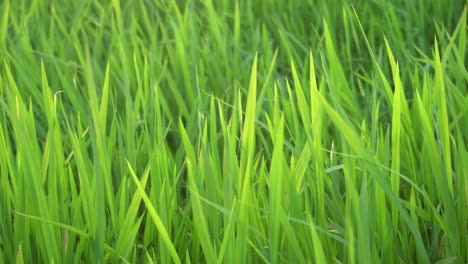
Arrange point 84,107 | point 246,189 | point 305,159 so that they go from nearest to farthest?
1. point 246,189
2. point 305,159
3. point 84,107

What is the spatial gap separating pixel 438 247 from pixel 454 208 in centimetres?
7

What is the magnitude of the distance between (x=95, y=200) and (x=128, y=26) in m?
0.95

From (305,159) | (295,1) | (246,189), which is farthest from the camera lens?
(295,1)

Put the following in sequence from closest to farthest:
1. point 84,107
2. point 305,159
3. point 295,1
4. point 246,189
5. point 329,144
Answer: point 246,189 < point 305,159 < point 329,144 < point 84,107 < point 295,1

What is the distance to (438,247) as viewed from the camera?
37.4 inches

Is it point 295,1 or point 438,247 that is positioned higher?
point 295,1

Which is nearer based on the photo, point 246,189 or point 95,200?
point 246,189

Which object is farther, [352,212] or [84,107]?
[84,107]

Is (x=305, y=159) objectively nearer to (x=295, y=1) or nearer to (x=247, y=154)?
(x=247, y=154)

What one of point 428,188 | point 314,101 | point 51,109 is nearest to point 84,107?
point 51,109

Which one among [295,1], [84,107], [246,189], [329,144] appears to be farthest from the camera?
[295,1]

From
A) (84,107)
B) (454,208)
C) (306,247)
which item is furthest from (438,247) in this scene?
(84,107)

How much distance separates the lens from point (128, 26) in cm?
181

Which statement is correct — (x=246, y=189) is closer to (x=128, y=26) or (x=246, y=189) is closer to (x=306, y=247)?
(x=306, y=247)
